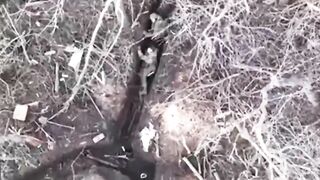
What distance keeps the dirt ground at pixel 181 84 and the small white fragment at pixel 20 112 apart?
0.02 metres

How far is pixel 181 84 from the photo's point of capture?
3146mm

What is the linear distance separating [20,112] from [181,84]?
0.68 meters

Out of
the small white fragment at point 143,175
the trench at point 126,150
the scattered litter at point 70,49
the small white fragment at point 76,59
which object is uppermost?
the scattered litter at point 70,49

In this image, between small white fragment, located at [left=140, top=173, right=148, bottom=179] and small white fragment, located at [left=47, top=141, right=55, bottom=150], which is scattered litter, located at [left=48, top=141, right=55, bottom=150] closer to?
small white fragment, located at [left=47, top=141, right=55, bottom=150]

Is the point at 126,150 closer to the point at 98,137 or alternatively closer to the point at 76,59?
the point at 98,137

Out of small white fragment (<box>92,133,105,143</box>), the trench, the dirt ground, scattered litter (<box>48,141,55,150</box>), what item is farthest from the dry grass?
scattered litter (<box>48,141,55,150</box>)

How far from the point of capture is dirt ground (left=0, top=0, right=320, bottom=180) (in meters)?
3.04

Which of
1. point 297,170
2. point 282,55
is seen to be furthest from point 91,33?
point 297,170

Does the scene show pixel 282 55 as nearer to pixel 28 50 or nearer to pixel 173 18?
pixel 173 18

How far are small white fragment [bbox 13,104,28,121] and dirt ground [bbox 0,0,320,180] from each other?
0.02 meters

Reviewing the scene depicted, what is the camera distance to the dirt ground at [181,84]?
3039 mm

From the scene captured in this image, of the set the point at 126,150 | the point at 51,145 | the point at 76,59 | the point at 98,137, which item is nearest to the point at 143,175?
A: the point at 126,150

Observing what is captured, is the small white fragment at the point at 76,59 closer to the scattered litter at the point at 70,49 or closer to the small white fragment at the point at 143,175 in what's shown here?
the scattered litter at the point at 70,49

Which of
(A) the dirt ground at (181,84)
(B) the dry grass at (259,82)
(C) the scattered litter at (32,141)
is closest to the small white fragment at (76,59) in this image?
(A) the dirt ground at (181,84)
